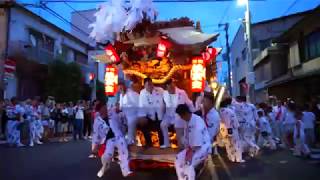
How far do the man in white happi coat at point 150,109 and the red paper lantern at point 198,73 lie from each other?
1080 millimetres

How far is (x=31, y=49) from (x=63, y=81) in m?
3.43

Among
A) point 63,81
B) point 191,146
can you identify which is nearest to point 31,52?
point 63,81

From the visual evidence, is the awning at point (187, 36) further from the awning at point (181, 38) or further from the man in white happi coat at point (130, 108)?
the man in white happi coat at point (130, 108)

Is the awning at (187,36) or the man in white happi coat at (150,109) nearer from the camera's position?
the awning at (187,36)

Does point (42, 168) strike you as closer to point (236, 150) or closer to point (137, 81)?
point (137, 81)

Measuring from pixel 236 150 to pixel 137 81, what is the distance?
12.5 feet

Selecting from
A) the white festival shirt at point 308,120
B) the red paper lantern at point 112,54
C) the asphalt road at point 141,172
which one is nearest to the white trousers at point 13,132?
the asphalt road at point 141,172

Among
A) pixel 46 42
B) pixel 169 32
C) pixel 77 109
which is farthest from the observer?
pixel 46 42

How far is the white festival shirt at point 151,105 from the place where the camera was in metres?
10.9

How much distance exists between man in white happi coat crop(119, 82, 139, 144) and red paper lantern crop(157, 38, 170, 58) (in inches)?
50.7

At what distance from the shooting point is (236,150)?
1302cm

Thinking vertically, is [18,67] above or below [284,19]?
below

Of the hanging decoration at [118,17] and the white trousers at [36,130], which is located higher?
the hanging decoration at [118,17]

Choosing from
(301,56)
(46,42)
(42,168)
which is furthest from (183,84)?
(46,42)
